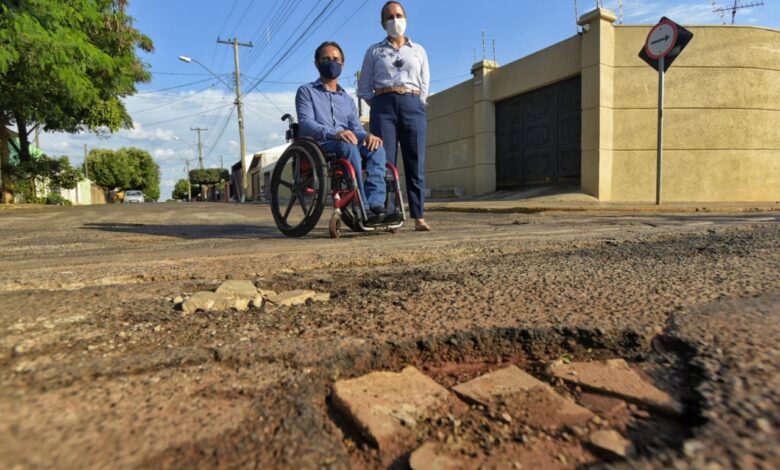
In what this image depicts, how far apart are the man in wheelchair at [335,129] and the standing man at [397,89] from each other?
0.71ft

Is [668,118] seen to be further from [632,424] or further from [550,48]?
[632,424]

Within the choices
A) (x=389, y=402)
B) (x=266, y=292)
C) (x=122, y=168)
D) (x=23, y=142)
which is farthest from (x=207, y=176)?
(x=389, y=402)

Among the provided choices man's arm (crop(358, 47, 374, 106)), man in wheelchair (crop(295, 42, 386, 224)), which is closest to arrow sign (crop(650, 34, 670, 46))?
man's arm (crop(358, 47, 374, 106))

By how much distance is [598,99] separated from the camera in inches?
368

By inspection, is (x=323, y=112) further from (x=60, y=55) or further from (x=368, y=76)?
(x=60, y=55)

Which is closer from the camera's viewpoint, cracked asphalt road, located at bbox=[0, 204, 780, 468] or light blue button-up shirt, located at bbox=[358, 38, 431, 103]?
cracked asphalt road, located at bbox=[0, 204, 780, 468]

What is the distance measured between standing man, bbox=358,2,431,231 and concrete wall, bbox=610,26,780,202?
691cm

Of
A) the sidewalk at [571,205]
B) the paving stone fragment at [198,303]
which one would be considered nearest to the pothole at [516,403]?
the paving stone fragment at [198,303]

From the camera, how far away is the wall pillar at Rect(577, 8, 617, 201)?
936 centimetres

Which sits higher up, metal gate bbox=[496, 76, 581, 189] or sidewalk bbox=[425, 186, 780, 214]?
metal gate bbox=[496, 76, 581, 189]

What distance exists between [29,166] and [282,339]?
20.3m

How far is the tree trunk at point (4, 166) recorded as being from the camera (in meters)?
15.3

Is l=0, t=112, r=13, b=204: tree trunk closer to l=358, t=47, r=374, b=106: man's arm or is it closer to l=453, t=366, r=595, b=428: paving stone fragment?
l=358, t=47, r=374, b=106: man's arm

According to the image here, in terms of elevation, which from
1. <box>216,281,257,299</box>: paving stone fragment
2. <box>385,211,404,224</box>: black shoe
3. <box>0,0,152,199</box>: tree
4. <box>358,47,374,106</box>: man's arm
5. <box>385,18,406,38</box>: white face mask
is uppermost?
<box>0,0,152,199</box>: tree
